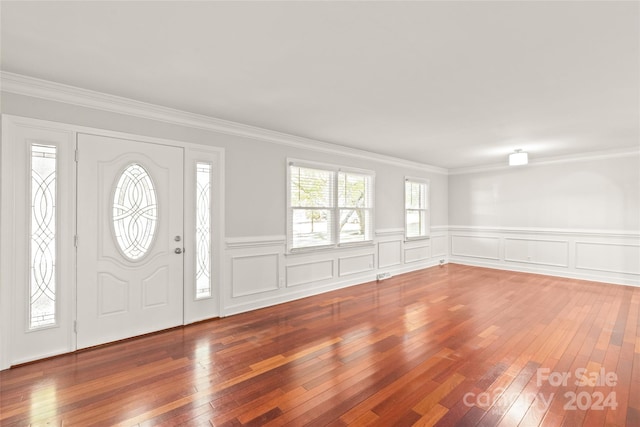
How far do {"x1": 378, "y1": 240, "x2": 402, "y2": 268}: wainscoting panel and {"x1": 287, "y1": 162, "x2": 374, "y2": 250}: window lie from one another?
0.46 metres

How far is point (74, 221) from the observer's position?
2.98 metres

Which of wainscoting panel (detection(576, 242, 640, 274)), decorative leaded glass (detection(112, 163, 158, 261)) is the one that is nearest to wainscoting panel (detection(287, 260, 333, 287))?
decorative leaded glass (detection(112, 163, 158, 261))

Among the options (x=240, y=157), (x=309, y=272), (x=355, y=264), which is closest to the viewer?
(x=240, y=157)

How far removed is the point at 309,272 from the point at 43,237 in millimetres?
3280

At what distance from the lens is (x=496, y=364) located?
271 centimetres

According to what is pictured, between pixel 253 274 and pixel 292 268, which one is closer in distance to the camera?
pixel 253 274

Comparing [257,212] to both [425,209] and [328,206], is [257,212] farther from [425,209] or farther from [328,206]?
[425,209]

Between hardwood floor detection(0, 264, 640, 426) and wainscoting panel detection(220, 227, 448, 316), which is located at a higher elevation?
wainscoting panel detection(220, 227, 448, 316)

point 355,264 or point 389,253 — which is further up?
point 389,253

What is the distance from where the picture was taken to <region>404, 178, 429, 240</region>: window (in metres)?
7.00

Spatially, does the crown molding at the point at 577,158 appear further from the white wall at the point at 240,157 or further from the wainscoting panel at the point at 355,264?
the wainscoting panel at the point at 355,264

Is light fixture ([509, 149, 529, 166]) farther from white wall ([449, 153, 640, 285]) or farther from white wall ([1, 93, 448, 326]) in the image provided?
white wall ([1, 93, 448, 326])

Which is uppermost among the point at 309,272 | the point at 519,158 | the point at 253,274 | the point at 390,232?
the point at 519,158

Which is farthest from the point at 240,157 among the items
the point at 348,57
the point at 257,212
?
the point at 348,57
